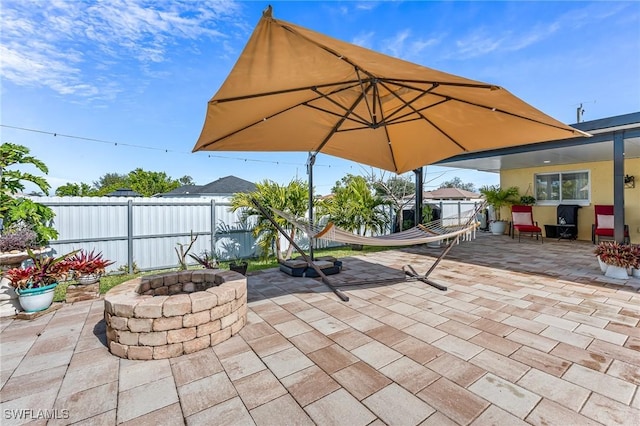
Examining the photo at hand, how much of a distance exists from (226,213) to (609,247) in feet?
24.1

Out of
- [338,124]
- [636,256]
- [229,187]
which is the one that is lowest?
[636,256]

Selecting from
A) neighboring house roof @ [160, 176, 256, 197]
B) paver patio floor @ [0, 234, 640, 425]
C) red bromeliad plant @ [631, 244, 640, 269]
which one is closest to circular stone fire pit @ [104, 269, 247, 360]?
paver patio floor @ [0, 234, 640, 425]

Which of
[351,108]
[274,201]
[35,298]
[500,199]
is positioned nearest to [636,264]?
[351,108]

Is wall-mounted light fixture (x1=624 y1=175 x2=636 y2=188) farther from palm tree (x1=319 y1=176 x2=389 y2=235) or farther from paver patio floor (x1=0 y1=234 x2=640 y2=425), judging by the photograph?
palm tree (x1=319 y1=176 x2=389 y2=235)

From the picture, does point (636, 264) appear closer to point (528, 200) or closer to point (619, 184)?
point (619, 184)

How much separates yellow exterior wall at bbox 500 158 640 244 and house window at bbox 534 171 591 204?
180 mm

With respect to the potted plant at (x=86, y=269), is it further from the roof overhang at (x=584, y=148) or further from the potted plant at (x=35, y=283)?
the roof overhang at (x=584, y=148)

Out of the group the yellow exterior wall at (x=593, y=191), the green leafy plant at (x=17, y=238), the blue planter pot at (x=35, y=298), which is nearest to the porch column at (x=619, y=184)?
the yellow exterior wall at (x=593, y=191)

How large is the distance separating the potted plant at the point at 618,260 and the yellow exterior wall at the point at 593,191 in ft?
17.3

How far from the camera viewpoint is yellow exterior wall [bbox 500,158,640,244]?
26.6 feet

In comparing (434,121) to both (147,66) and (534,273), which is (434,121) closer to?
(534,273)

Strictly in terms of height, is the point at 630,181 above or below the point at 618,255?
above

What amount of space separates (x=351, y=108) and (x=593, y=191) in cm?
951

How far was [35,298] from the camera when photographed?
330 cm
